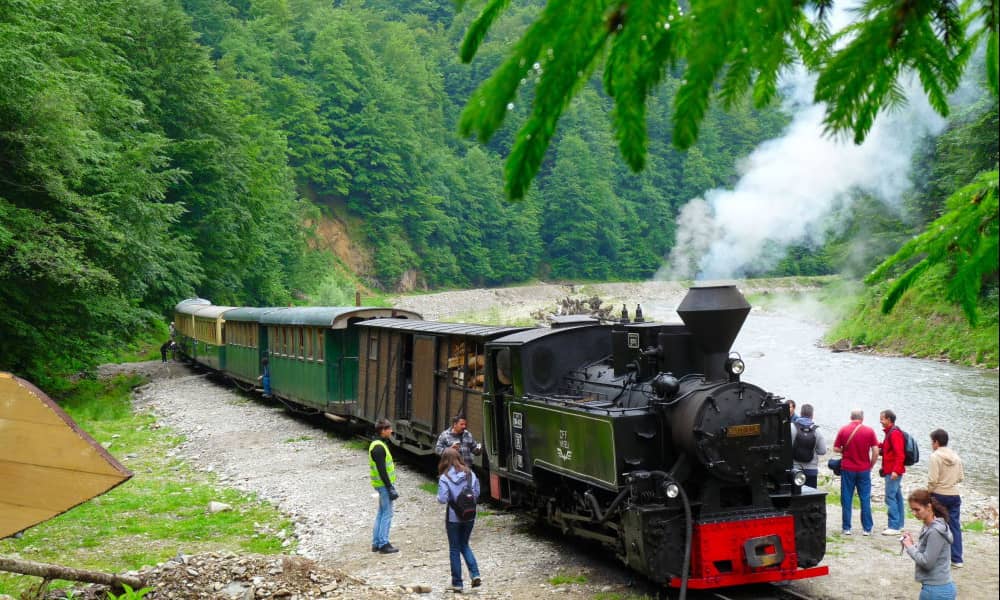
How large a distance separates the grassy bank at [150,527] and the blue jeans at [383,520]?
1.12 metres

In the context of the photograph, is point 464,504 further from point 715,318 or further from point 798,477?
point 798,477

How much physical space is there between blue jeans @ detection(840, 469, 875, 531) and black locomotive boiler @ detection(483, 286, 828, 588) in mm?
1861

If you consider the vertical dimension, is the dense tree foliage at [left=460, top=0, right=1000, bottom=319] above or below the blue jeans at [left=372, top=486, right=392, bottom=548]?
above

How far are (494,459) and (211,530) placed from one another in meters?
3.58

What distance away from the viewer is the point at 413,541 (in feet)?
32.2

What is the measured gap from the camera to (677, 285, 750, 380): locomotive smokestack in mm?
7730

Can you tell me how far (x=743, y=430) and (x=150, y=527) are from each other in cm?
729

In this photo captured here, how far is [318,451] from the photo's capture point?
1530cm

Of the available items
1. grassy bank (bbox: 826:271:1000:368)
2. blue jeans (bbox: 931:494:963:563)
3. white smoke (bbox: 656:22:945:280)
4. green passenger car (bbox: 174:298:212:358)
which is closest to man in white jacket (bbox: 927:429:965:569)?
blue jeans (bbox: 931:494:963:563)

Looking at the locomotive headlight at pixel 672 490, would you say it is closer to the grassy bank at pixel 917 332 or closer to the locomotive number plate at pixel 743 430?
the locomotive number plate at pixel 743 430

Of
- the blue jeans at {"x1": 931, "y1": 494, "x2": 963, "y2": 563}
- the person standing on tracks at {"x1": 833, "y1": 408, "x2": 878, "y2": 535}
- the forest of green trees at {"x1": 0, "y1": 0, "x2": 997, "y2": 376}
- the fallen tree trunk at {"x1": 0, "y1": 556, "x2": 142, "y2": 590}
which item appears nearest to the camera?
the fallen tree trunk at {"x1": 0, "y1": 556, "x2": 142, "y2": 590}

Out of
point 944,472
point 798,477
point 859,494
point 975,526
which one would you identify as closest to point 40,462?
point 798,477

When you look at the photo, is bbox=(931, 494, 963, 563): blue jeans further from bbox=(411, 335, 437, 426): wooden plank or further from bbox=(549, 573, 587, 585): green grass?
bbox=(411, 335, 437, 426): wooden plank

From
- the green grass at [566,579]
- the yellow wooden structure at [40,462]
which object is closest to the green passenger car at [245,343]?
the green grass at [566,579]
